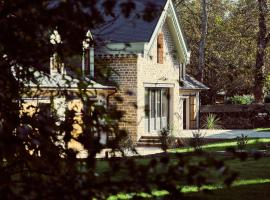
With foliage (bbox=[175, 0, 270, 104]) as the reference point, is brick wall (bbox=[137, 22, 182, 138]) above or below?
below

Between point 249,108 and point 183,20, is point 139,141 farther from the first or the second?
point 183,20

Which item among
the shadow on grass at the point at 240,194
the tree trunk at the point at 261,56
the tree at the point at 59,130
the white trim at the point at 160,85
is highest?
the tree trunk at the point at 261,56

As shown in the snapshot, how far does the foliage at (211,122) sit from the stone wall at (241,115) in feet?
1.01

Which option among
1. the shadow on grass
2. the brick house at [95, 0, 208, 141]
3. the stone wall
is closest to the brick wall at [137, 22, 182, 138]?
the brick house at [95, 0, 208, 141]

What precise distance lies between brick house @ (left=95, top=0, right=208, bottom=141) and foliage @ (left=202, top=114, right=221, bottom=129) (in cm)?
75

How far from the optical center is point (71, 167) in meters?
3.72

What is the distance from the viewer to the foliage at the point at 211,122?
1483 inches

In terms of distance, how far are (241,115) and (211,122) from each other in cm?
347

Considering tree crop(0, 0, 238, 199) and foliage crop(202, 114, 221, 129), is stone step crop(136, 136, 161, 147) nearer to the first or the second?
foliage crop(202, 114, 221, 129)

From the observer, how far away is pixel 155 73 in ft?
103

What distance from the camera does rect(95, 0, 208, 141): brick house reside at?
28547mm

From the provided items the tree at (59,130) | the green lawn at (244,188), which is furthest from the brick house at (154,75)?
the tree at (59,130)

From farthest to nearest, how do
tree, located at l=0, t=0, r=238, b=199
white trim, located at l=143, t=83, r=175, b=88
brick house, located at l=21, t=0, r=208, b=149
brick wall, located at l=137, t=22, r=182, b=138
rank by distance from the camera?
white trim, located at l=143, t=83, r=175, b=88 → brick wall, located at l=137, t=22, r=182, b=138 → brick house, located at l=21, t=0, r=208, b=149 → tree, located at l=0, t=0, r=238, b=199

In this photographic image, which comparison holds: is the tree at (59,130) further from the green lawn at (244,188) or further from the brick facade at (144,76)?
the brick facade at (144,76)
